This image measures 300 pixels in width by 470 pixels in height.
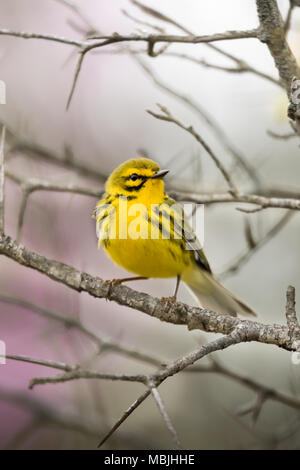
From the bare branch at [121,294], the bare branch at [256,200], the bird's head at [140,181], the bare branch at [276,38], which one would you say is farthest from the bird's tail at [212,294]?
the bare branch at [276,38]

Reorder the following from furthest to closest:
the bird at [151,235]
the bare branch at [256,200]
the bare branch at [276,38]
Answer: the bird at [151,235] < the bare branch at [256,200] < the bare branch at [276,38]

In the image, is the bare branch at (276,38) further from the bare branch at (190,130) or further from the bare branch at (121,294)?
the bare branch at (121,294)

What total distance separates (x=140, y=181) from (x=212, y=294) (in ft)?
2.24

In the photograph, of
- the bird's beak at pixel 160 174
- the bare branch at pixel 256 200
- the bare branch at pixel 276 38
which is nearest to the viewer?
the bare branch at pixel 276 38

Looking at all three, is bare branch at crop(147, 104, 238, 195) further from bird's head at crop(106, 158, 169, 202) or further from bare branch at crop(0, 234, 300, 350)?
bird's head at crop(106, 158, 169, 202)

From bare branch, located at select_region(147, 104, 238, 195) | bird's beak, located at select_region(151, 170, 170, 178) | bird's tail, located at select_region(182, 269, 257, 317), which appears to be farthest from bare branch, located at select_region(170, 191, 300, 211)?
bird's tail, located at select_region(182, 269, 257, 317)

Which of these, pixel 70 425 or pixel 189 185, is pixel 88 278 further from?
pixel 189 185

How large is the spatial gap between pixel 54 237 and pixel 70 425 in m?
1.02

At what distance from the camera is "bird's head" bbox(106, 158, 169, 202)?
10.1 feet

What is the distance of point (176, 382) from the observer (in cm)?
478

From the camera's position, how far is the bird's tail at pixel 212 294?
3084mm

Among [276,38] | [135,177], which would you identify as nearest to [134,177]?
[135,177]

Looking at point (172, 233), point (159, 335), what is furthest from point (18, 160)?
point (172, 233)

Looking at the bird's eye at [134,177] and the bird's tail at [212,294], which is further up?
the bird's eye at [134,177]
